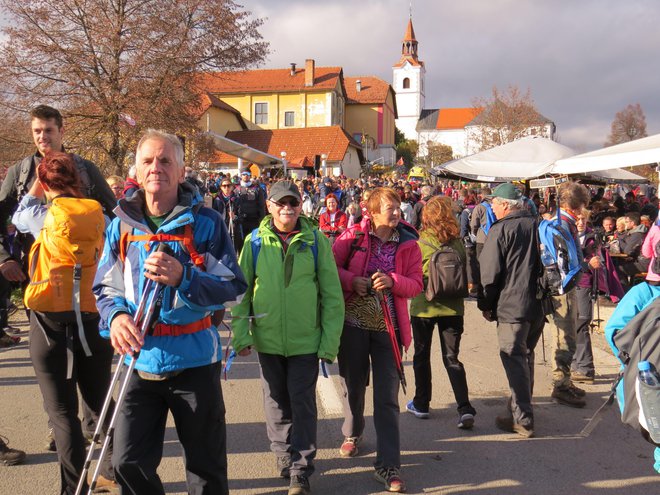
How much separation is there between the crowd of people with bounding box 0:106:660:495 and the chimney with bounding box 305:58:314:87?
61.7 metres

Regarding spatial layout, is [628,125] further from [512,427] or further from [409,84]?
[512,427]

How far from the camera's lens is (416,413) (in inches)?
196

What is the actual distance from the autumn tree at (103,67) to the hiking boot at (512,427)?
12701 mm

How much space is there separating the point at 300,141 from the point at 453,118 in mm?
75739

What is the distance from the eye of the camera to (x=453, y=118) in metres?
121

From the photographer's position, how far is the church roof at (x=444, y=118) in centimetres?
11944

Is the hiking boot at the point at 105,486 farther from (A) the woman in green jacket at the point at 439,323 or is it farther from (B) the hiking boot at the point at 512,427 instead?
(B) the hiking boot at the point at 512,427

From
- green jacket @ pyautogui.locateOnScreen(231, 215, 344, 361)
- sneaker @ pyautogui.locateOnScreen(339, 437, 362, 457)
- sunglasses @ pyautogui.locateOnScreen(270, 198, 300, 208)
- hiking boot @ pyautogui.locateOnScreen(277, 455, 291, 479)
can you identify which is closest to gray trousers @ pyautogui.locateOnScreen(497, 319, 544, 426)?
sneaker @ pyautogui.locateOnScreen(339, 437, 362, 457)

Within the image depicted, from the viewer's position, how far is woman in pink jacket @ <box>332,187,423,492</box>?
3871 millimetres

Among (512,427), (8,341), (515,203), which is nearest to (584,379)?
(512,427)

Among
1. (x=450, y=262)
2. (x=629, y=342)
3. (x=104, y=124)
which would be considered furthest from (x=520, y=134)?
(x=629, y=342)

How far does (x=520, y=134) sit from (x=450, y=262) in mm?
26729

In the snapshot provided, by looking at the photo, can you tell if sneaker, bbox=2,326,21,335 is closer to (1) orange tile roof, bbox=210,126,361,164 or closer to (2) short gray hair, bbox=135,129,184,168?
(2) short gray hair, bbox=135,129,184,168

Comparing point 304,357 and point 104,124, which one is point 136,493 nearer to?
point 304,357
